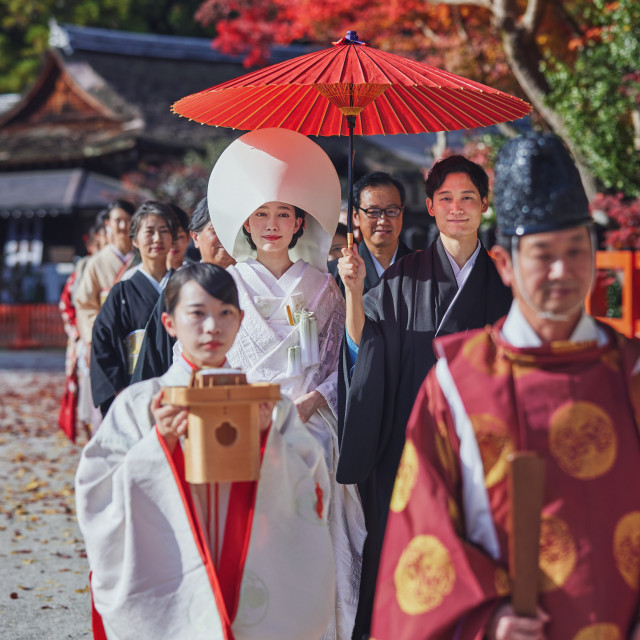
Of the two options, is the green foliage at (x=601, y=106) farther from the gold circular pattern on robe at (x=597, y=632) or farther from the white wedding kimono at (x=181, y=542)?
the gold circular pattern on robe at (x=597, y=632)

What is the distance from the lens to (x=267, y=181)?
396 cm

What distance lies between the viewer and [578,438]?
2.15 metres

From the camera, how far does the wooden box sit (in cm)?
267

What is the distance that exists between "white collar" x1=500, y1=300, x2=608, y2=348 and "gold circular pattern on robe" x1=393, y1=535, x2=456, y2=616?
487mm

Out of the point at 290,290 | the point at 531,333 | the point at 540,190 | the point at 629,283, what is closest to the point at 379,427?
the point at 290,290

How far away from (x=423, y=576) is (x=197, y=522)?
3.01ft

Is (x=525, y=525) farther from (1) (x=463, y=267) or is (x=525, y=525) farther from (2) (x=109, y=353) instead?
(2) (x=109, y=353)

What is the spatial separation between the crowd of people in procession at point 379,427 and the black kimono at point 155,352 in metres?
0.01

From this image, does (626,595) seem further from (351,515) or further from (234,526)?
(351,515)

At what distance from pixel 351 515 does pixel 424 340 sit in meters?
0.86

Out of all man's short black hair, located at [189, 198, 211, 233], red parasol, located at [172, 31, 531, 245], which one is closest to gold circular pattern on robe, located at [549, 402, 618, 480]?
red parasol, located at [172, 31, 531, 245]

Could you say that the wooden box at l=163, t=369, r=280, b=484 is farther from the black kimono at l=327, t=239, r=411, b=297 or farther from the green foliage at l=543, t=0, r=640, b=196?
the green foliage at l=543, t=0, r=640, b=196

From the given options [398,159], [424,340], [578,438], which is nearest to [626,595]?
[578,438]

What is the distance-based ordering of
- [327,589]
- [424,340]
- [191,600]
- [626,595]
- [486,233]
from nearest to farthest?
[626,595] → [191,600] → [327,589] → [424,340] → [486,233]
